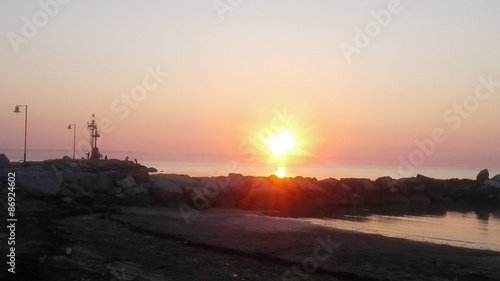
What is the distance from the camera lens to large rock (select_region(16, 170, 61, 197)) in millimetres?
29125

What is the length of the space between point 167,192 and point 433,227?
18.8 meters

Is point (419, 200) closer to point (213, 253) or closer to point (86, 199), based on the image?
point (86, 199)

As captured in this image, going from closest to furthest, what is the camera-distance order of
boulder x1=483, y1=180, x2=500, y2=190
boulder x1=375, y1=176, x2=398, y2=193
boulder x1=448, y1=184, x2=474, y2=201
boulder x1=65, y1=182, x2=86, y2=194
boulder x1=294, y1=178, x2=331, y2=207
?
boulder x1=65, y1=182, x2=86, y2=194 → boulder x1=294, y1=178, x2=331, y2=207 → boulder x1=375, y1=176, x2=398, y2=193 → boulder x1=448, y1=184, x2=474, y2=201 → boulder x1=483, y1=180, x2=500, y2=190

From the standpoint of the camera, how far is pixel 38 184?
2958cm

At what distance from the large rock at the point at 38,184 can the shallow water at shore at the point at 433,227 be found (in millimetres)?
16091

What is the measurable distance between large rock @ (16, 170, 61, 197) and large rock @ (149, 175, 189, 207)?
720 cm

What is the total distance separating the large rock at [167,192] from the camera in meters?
35.1

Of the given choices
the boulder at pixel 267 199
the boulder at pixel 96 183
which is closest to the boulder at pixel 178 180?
the boulder at pixel 96 183

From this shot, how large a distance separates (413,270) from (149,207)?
20440 mm

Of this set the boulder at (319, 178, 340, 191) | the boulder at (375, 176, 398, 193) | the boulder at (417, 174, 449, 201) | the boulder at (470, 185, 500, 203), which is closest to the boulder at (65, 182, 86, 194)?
the boulder at (319, 178, 340, 191)

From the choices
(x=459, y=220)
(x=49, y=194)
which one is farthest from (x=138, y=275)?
(x=459, y=220)

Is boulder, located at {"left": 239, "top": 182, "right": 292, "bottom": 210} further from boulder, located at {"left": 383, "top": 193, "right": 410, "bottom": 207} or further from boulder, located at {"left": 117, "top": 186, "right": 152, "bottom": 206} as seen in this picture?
boulder, located at {"left": 383, "top": 193, "right": 410, "bottom": 207}

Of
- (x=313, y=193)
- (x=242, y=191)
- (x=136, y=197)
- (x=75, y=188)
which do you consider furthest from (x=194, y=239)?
(x=313, y=193)

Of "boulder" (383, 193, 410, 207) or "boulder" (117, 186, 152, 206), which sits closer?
"boulder" (117, 186, 152, 206)
